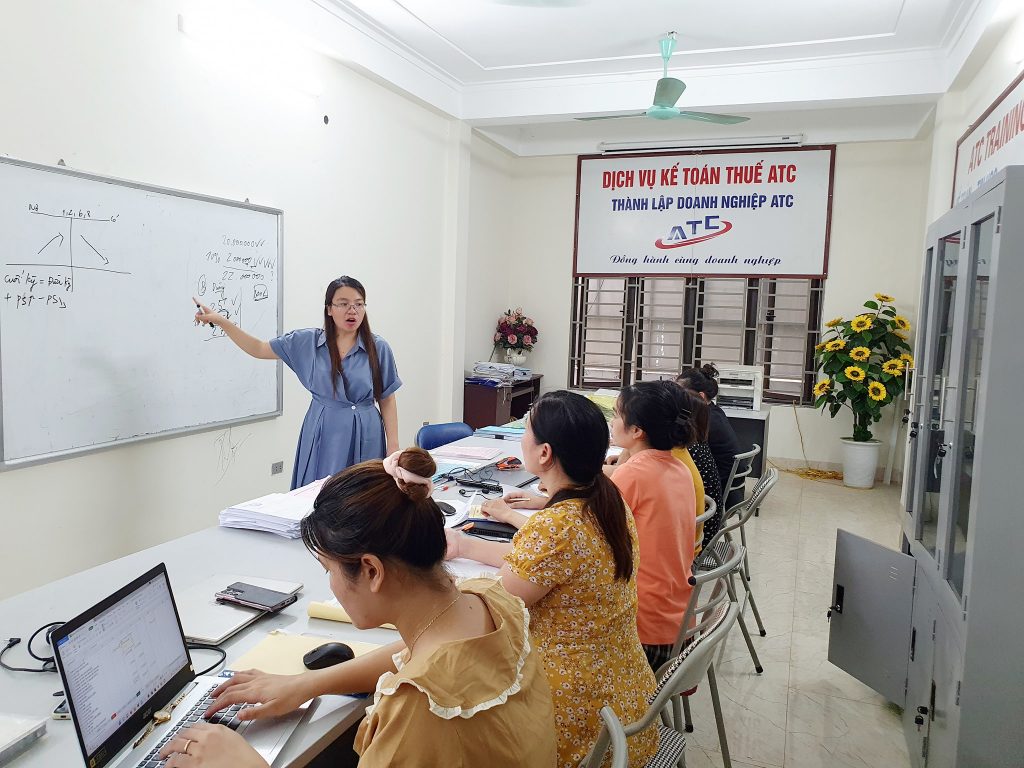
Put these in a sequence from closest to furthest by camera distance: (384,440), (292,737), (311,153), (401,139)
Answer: (292,737), (384,440), (311,153), (401,139)

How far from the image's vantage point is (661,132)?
22.4 ft

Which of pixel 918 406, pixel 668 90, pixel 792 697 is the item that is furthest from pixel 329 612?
pixel 668 90

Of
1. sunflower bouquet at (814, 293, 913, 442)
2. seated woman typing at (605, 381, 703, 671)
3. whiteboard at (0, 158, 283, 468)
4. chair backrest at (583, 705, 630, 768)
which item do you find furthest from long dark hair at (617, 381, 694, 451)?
sunflower bouquet at (814, 293, 913, 442)

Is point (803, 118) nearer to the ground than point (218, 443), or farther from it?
farther from it

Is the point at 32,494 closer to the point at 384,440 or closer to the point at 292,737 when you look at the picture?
the point at 384,440

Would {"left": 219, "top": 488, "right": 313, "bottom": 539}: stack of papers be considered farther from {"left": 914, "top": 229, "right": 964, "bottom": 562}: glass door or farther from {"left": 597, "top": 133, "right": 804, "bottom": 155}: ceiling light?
{"left": 597, "top": 133, "right": 804, "bottom": 155}: ceiling light

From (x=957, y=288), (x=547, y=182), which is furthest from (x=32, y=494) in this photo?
(x=547, y=182)

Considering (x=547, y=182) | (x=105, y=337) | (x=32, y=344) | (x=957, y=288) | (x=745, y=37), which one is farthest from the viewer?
(x=547, y=182)

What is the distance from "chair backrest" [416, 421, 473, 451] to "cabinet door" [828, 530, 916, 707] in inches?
77.5

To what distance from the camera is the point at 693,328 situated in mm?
7070

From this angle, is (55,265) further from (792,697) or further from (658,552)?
(792,697)

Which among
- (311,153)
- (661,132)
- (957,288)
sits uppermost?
(661,132)

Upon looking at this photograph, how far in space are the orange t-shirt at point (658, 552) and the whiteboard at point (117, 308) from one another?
7.54 ft

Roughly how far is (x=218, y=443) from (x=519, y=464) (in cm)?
168
